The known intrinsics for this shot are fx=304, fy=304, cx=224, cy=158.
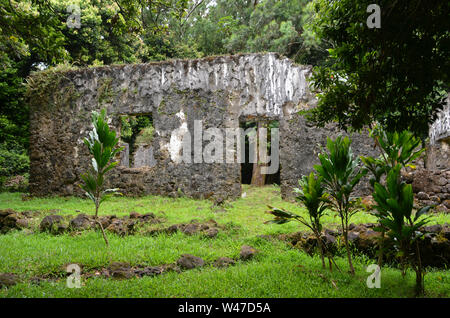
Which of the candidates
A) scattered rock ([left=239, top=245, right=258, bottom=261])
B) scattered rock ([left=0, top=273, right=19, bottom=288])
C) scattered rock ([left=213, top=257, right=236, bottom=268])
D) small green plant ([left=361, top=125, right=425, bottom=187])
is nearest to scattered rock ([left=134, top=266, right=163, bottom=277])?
scattered rock ([left=213, top=257, right=236, bottom=268])

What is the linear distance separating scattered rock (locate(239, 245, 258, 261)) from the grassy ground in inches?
3.0

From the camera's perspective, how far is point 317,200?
3256mm

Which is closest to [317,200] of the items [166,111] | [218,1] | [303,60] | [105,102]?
[166,111]

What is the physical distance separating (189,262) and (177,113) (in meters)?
5.67

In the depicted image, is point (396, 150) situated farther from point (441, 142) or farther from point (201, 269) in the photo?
point (441, 142)

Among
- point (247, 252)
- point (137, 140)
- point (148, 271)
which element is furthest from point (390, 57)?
point (137, 140)

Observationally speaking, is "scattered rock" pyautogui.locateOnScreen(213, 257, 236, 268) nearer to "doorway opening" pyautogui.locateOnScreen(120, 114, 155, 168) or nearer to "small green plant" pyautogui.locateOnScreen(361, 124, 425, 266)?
"small green plant" pyautogui.locateOnScreen(361, 124, 425, 266)

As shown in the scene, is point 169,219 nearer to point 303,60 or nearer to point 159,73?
point 159,73

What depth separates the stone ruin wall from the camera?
8.23m

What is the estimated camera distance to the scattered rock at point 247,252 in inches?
158

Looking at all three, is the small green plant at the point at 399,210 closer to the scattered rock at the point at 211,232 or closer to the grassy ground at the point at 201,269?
the grassy ground at the point at 201,269

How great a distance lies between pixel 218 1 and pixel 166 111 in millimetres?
11072

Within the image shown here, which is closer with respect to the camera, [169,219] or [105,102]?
[169,219]
